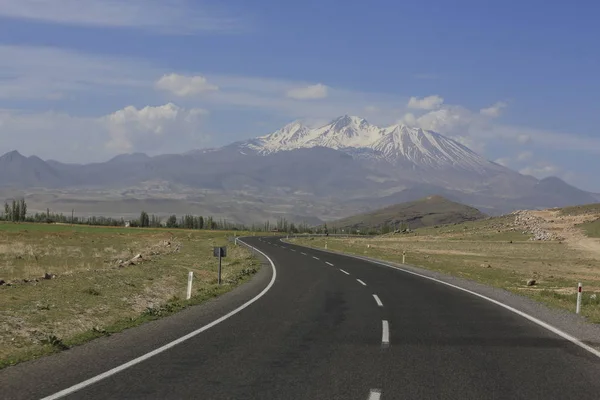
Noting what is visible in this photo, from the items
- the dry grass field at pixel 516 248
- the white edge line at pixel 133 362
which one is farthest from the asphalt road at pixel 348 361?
the dry grass field at pixel 516 248

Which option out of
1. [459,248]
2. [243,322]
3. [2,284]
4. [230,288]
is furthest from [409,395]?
[459,248]

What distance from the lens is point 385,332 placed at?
13.6 m

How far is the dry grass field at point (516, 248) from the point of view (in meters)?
43.6

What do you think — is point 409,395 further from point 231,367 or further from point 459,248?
point 459,248

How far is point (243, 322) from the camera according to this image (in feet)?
48.5

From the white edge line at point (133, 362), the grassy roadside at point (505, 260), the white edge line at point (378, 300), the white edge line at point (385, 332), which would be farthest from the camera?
the grassy roadside at point (505, 260)

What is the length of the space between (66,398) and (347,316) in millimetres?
9318

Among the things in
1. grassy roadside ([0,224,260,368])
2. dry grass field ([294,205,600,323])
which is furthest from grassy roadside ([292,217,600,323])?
grassy roadside ([0,224,260,368])

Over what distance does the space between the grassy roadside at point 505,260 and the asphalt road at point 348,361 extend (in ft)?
16.3

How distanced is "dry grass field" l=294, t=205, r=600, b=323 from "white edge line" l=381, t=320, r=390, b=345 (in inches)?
524

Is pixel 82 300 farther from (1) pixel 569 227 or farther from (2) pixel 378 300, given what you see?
(1) pixel 569 227

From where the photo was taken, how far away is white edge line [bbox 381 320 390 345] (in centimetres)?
1252

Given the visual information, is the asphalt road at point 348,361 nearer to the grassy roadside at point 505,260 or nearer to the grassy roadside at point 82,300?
the grassy roadside at point 82,300

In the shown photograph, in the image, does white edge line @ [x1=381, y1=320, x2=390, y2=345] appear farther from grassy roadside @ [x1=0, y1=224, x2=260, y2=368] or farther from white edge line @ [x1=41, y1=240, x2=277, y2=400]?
grassy roadside @ [x1=0, y1=224, x2=260, y2=368]
